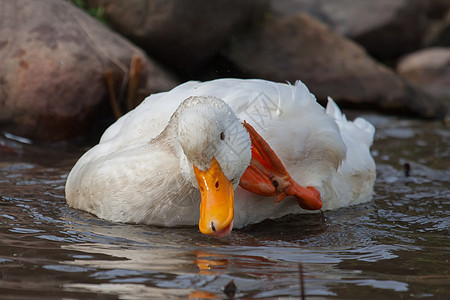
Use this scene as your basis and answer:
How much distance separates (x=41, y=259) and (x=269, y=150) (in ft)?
5.01

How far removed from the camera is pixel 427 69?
12727 mm

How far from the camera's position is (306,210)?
185 inches

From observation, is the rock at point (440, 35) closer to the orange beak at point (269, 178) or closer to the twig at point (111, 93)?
the twig at point (111, 93)

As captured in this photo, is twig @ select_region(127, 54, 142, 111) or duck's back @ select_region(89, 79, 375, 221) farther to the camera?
twig @ select_region(127, 54, 142, 111)

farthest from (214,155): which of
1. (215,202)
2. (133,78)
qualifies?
(133,78)

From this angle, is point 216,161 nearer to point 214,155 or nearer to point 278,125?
point 214,155

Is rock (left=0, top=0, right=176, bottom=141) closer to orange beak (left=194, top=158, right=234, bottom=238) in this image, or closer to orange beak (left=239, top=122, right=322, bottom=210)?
orange beak (left=239, top=122, right=322, bottom=210)

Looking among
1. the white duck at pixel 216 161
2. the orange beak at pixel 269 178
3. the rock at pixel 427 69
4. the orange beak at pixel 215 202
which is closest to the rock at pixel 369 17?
the rock at pixel 427 69

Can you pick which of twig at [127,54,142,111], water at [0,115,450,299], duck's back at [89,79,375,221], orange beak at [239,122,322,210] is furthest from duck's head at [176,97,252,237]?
twig at [127,54,142,111]

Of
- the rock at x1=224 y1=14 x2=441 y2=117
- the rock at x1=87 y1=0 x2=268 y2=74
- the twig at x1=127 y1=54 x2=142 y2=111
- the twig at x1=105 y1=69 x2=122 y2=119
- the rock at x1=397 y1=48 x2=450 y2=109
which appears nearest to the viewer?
the twig at x1=105 y1=69 x2=122 y2=119

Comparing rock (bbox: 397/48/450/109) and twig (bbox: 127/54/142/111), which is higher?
rock (bbox: 397/48/450/109)

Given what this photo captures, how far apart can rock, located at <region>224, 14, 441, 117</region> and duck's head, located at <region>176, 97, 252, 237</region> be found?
20.5 feet

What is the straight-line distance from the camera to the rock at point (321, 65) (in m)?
9.77

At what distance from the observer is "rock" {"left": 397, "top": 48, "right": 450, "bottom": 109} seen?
1270 cm
